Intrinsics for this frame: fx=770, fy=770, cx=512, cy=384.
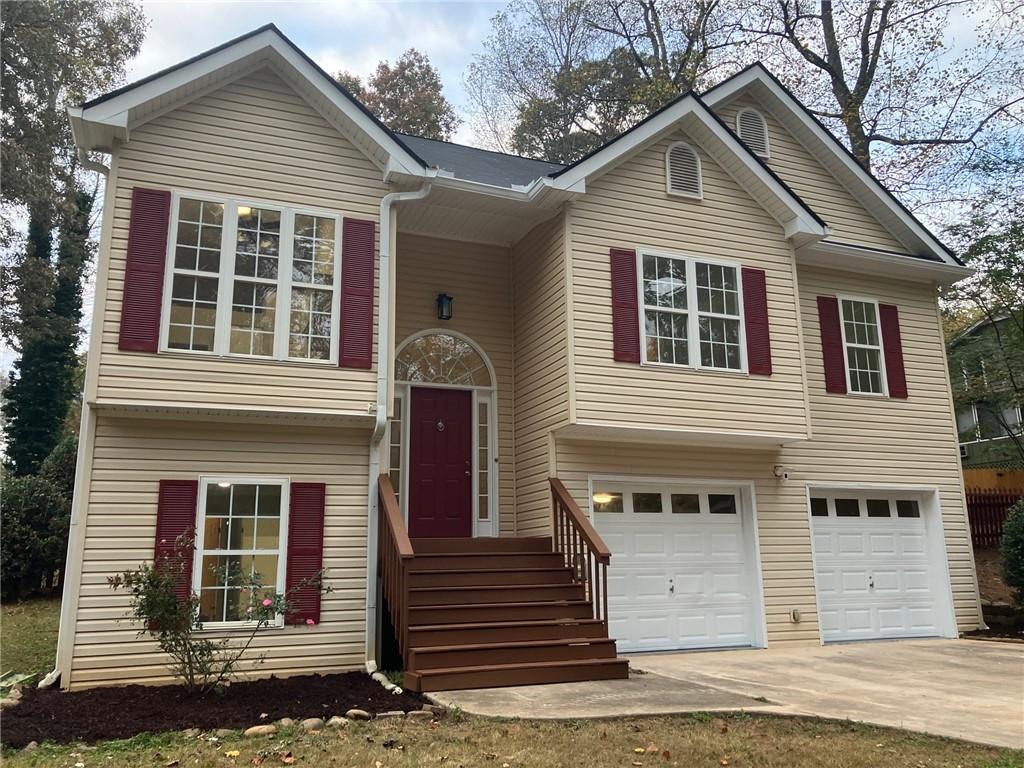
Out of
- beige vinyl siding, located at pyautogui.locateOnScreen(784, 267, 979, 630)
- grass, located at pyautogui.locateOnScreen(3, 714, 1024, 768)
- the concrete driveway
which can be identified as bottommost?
the concrete driveway

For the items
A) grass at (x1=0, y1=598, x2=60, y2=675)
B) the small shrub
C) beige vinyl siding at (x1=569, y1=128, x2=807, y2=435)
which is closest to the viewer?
the small shrub

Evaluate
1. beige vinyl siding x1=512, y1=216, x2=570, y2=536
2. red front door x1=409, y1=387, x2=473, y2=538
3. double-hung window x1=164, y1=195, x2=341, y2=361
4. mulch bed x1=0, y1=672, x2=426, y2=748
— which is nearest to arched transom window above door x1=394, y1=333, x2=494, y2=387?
red front door x1=409, y1=387, x2=473, y2=538

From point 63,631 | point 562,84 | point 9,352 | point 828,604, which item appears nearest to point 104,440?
point 63,631

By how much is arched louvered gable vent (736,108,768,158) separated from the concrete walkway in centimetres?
786

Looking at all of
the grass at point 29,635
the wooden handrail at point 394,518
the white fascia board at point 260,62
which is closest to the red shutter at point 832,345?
the white fascia board at point 260,62

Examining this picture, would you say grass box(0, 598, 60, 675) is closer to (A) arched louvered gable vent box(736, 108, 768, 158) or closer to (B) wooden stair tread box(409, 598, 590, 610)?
(B) wooden stair tread box(409, 598, 590, 610)

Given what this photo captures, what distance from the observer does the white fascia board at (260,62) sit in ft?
25.6

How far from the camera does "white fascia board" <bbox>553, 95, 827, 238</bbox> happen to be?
376 inches

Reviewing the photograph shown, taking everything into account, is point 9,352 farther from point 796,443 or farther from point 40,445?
point 796,443

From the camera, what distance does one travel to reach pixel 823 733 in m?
5.29

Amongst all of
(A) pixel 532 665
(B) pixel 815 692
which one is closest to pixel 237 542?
(A) pixel 532 665

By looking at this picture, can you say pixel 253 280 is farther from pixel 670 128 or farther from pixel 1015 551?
pixel 1015 551

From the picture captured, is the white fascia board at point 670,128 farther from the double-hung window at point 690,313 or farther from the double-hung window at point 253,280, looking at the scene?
the double-hung window at point 253,280

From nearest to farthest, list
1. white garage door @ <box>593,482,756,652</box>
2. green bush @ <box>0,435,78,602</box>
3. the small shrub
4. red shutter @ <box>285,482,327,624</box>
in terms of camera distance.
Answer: the small shrub < red shutter @ <box>285,482,327,624</box> < white garage door @ <box>593,482,756,652</box> < green bush @ <box>0,435,78,602</box>
